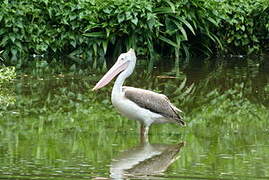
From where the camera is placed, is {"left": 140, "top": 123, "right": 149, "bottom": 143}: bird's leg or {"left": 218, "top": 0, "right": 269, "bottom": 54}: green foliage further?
{"left": 218, "top": 0, "right": 269, "bottom": 54}: green foliage

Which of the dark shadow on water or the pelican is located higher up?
the pelican

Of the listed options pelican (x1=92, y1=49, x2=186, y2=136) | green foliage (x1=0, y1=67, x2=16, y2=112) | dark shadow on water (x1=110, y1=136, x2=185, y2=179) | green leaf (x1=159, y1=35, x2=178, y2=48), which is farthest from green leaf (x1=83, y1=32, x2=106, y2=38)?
dark shadow on water (x1=110, y1=136, x2=185, y2=179)

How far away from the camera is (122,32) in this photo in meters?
17.0

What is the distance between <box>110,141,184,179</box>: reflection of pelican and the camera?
27.8 ft

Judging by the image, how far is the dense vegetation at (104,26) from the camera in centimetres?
1664

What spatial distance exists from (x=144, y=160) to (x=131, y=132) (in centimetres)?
131

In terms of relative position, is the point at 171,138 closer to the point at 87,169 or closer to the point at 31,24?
the point at 87,169

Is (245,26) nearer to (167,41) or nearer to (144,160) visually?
(167,41)

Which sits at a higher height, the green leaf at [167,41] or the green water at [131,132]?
the green leaf at [167,41]

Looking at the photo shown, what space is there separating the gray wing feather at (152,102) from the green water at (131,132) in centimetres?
25

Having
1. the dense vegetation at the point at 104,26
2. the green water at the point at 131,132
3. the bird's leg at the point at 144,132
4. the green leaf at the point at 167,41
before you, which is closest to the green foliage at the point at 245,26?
the dense vegetation at the point at 104,26

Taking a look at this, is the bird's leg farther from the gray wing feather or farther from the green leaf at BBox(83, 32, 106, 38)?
the green leaf at BBox(83, 32, 106, 38)

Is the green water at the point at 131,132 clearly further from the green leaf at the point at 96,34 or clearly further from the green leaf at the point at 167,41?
the green leaf at the point at 167,41

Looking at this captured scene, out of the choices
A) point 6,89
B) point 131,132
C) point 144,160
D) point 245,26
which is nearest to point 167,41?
point 245,26
